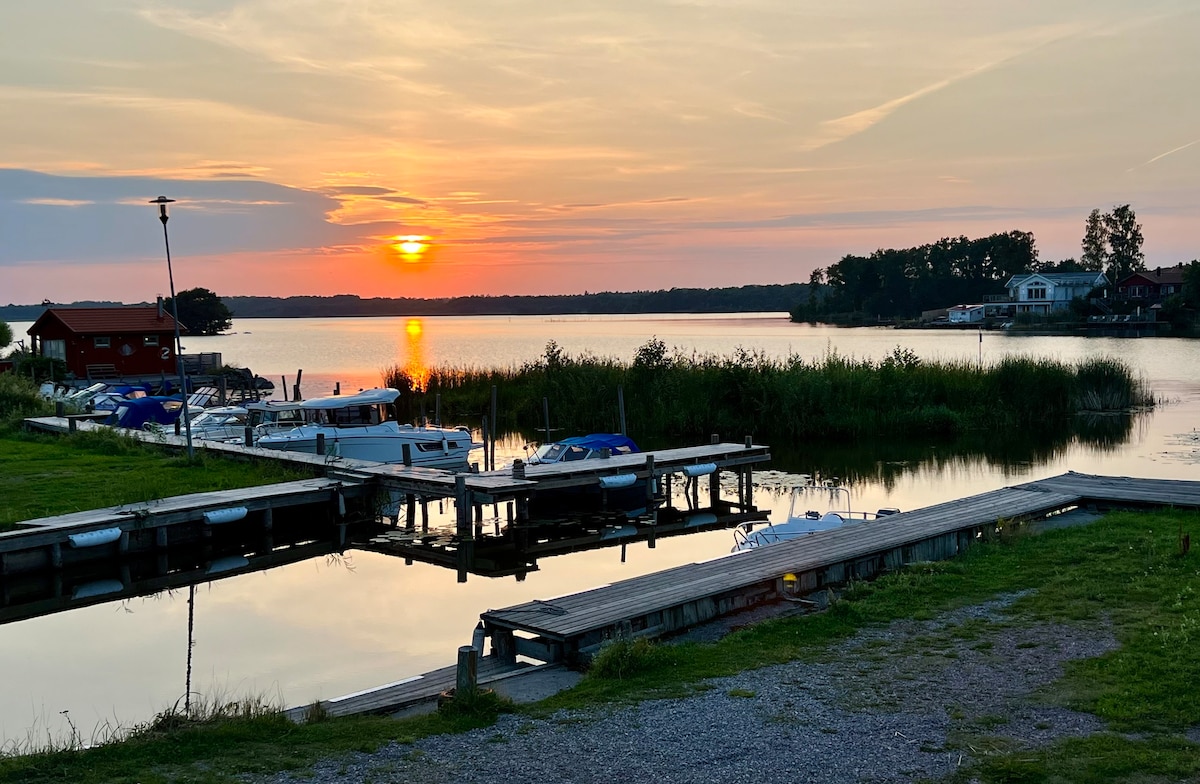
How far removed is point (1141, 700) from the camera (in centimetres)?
803

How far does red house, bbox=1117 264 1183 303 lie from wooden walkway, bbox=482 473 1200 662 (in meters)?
109

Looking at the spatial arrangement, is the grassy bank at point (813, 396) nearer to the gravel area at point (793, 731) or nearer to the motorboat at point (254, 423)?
the motorboat at point (254, 423)

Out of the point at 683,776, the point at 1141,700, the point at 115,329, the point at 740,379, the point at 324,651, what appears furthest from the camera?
the point at 115,329

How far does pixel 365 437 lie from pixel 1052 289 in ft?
383

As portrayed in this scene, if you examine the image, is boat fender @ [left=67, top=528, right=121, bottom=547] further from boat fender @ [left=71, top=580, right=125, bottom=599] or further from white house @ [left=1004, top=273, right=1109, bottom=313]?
white house @ [left=1004, top=273, right=1109, bottom=313]

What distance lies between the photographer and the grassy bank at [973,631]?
6996 millimetres

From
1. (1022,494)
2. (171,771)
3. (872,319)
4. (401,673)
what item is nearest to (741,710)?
(171,771)

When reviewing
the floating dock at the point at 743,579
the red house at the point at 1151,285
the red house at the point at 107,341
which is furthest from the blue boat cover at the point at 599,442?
the red house at the point at 1151,285

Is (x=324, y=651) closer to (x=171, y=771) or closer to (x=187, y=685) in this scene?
(x=187, y=685)

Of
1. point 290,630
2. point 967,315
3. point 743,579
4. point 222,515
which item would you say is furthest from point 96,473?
point 967,315

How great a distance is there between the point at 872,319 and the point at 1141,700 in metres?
149

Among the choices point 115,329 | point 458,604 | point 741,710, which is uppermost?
point 115,329

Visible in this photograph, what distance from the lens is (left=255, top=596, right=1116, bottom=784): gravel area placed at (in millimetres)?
7055

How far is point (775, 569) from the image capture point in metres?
13.3
